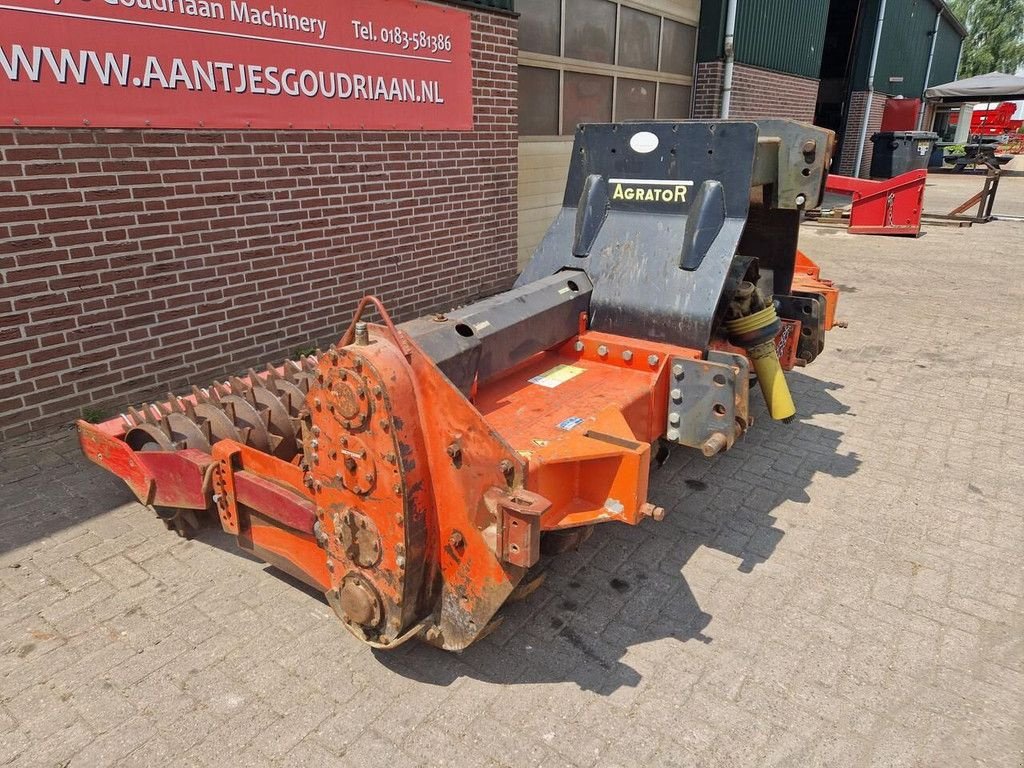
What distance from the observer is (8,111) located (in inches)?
144

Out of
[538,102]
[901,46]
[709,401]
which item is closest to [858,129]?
[901,46]

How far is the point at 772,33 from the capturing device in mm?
13320

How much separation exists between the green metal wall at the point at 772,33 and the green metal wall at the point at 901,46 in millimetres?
6238

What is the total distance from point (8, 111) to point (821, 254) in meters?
11.0

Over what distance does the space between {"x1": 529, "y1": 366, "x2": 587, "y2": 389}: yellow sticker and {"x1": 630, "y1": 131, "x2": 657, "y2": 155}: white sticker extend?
1227 mm

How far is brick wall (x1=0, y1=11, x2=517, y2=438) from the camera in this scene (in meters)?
3.94

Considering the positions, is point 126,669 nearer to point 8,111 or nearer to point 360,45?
point 8,111

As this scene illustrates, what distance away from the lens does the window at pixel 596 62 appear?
7.98 metres

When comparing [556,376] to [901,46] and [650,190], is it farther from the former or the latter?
[901,46]

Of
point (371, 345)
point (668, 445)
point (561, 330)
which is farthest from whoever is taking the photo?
point (668, 445)

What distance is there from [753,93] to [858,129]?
10.8 m

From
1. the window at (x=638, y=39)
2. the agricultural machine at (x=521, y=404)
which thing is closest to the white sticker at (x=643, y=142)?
the agricultural machine at (x=521, y=404)

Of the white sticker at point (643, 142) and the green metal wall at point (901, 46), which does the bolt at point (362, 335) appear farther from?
the green metal wall at point (901, 46)

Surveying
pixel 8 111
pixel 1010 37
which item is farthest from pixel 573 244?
pixel 1010 37
